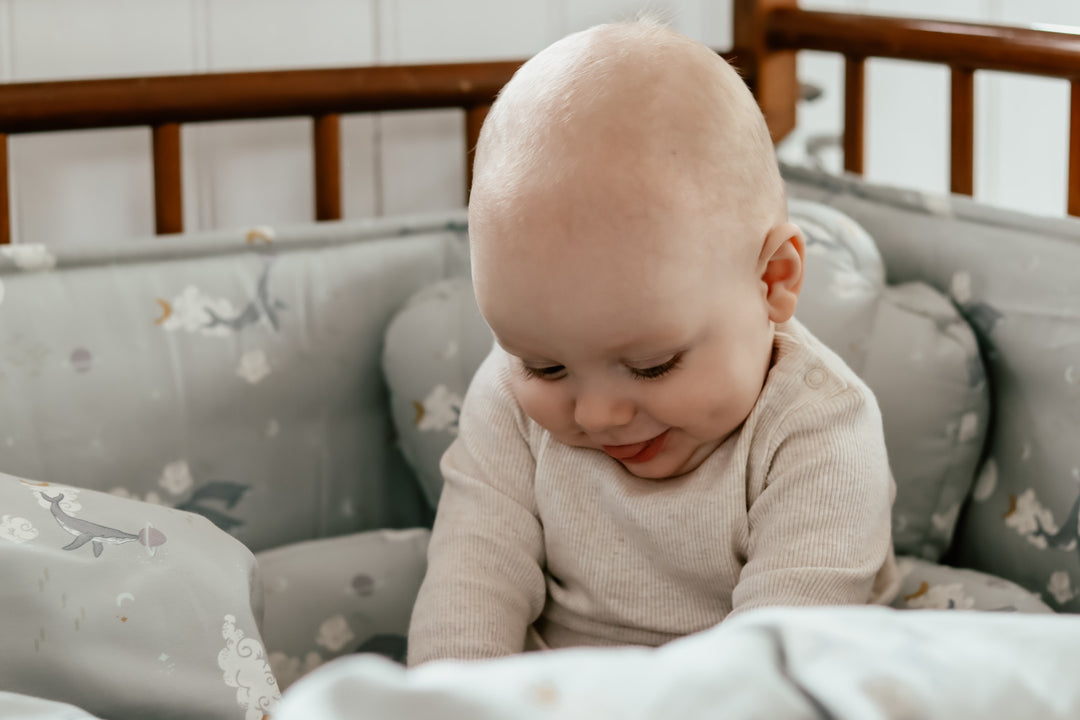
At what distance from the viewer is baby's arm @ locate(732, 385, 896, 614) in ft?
2.53

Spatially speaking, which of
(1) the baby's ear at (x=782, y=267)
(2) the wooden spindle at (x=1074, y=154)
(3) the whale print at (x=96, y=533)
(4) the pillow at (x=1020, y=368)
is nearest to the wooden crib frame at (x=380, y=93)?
(2) the wooden spindle at (x=1074, y=154)

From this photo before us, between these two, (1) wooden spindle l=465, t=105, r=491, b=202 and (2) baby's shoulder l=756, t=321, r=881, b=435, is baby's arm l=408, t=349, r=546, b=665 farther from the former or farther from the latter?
(1) wooden spindle l=465, t=105, r=491, b=202

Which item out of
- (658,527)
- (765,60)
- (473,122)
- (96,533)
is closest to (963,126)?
(765,60)

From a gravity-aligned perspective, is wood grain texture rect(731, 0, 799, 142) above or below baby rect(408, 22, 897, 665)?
above

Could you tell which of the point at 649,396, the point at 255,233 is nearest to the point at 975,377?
the point at 649,396

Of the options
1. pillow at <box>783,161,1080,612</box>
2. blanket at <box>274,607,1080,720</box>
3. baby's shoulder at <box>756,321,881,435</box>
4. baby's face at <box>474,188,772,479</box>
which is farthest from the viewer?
pillow at <box>783,161,1080,612</box>

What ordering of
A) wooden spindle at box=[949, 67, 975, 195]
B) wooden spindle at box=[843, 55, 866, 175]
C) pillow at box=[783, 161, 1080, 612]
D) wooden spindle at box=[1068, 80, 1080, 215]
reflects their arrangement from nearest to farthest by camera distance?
pillow at box=[783, 161, 1080, 612]
wooden spindle at box=[1068, 80, 1080, 215]
wooden spindle at box=[949, 67, 975, 195]
wooden spindle at box=[843, 55, 866, 175]

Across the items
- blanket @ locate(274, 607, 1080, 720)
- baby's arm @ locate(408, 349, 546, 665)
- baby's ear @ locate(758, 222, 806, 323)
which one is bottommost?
baby's arm @ locate(408, 349, 546, 665)

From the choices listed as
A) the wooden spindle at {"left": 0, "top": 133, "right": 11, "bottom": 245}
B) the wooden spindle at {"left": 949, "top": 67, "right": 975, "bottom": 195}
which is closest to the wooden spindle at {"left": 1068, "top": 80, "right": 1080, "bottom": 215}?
the wooden spindle at {"left": 949, "top": 67, "right": 975, "bottom": 195}

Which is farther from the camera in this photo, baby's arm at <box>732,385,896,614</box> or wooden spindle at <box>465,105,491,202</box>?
wooden spindle at <box>465,105,491,202</box>

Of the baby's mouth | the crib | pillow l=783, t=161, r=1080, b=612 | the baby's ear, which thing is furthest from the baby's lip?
pillow l=783, t=161, r=1080, b=612

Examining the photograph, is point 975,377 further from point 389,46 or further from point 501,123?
point 389,46

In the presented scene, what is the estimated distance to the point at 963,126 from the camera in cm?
118

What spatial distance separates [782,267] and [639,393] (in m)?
0.13
